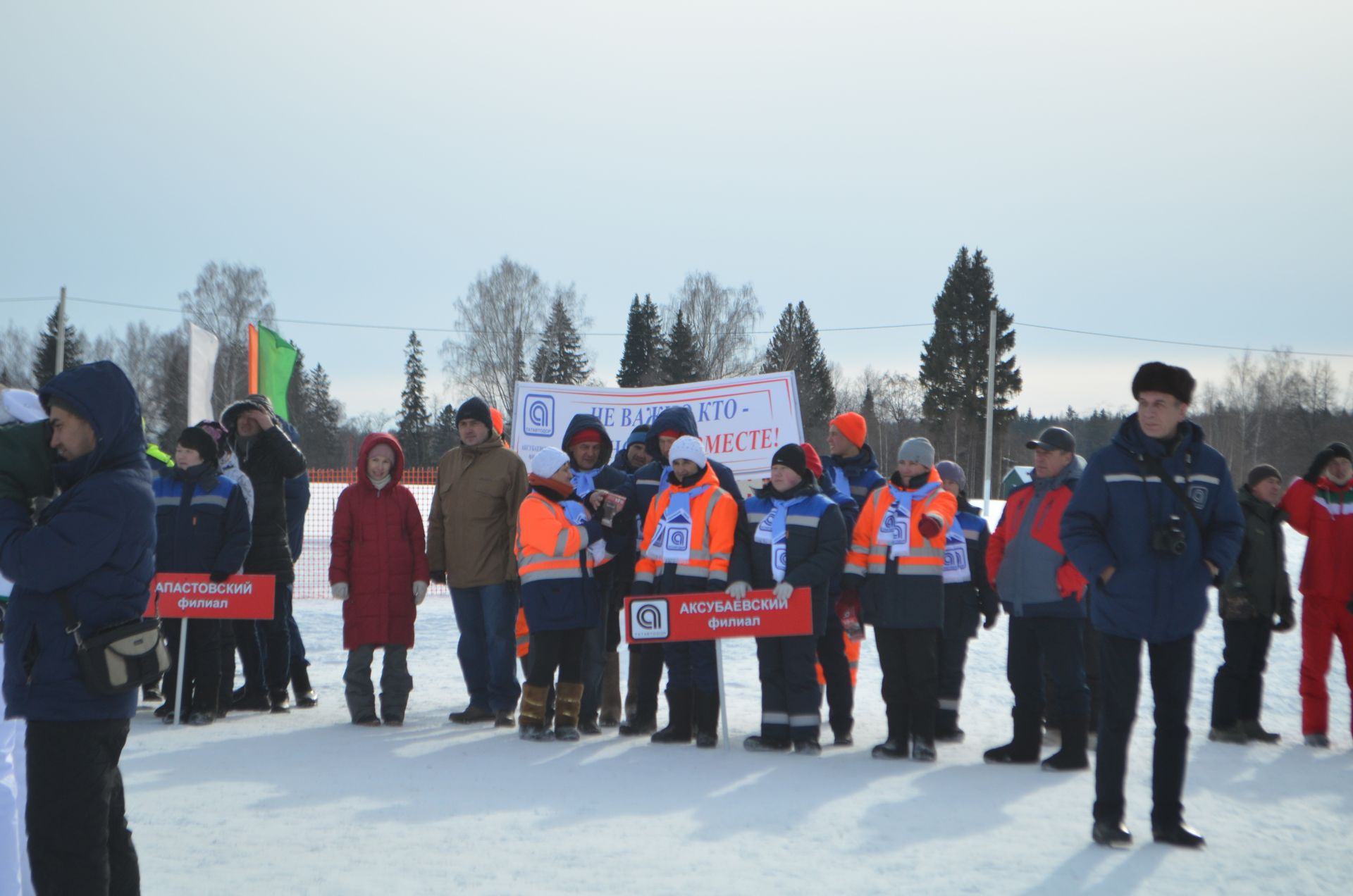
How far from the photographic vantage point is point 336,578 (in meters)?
7.78

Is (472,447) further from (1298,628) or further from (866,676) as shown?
(1298,628)

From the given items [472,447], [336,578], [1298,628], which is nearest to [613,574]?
→ [472,447]

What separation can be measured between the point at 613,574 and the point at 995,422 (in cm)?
5336

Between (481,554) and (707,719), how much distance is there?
1942 millimetres

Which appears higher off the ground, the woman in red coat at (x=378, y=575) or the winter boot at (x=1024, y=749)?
the woman in red coat at (x=378, y=575)

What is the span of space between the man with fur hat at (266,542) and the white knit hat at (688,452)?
285cm

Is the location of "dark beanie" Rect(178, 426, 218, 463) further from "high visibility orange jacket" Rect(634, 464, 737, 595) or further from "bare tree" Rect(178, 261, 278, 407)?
"bare tree" Rect(178, 261, 278, 407)

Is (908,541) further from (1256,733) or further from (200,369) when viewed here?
(200,369)

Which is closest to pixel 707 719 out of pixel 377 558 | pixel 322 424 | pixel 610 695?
pixel 610 695

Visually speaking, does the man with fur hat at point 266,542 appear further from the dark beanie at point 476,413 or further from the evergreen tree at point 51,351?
the evergreen tree at point 51,351

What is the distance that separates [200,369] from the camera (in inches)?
583

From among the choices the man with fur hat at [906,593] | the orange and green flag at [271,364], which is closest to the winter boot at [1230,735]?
the man with fur hat at [906,593]

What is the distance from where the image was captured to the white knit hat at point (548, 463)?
7.22 meters

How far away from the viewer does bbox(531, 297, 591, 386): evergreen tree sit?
50.4m
